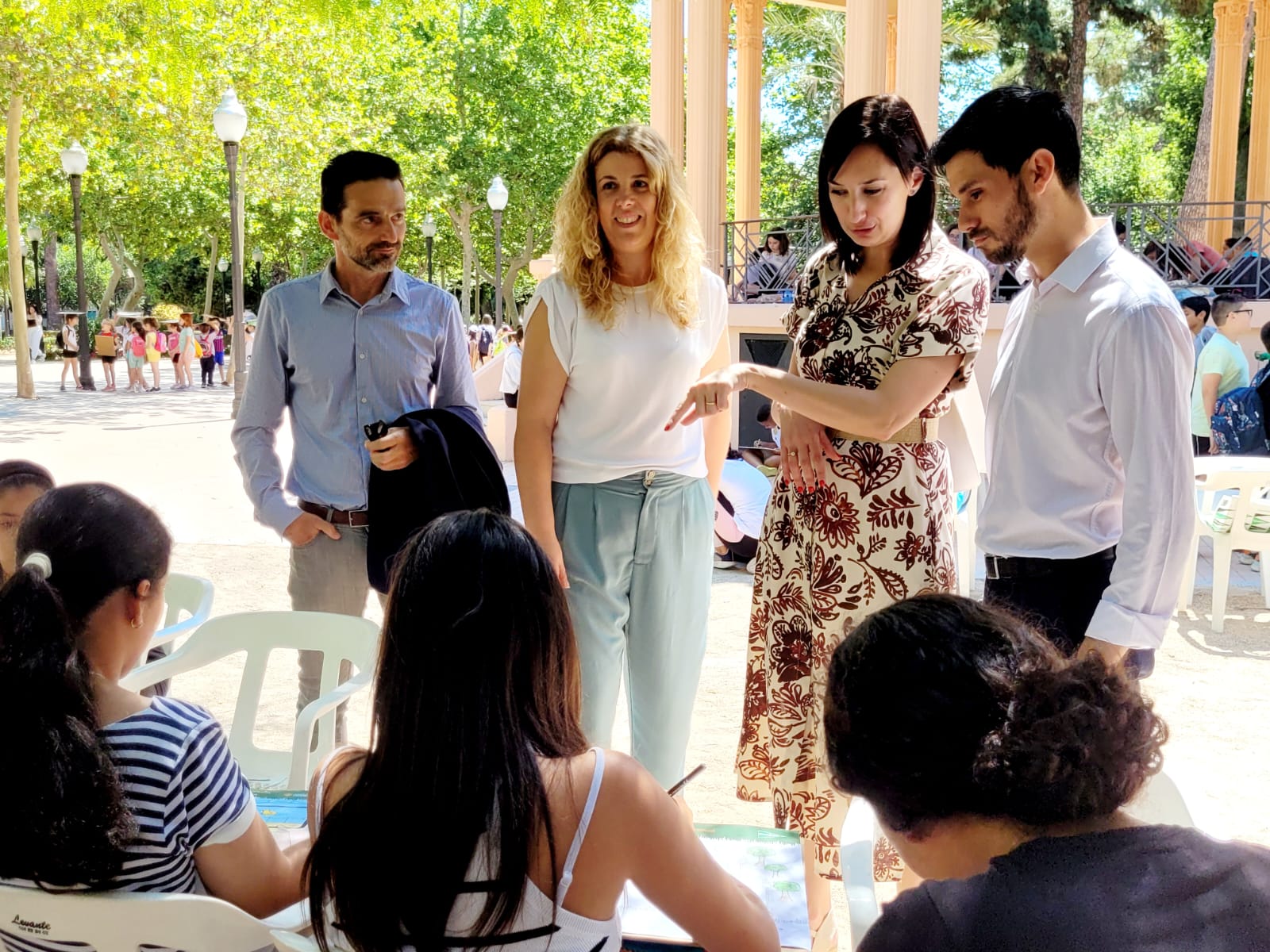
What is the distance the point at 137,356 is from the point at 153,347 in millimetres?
398

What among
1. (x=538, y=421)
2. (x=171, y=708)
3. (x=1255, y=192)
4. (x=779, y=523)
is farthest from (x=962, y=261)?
(x=1255, y=192)

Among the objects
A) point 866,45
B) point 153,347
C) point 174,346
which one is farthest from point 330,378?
point 174,346

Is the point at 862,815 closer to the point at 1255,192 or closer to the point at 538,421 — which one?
the point at 538,421

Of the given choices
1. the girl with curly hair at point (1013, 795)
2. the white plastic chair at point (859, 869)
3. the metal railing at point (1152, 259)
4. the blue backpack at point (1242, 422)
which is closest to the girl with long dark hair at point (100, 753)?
the white plastic chair at point (859, 869)

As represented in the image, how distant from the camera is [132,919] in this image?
5.21 ft

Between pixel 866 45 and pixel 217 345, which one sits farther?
pixel 217 345

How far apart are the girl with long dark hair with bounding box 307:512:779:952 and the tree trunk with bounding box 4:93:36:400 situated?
19948mm

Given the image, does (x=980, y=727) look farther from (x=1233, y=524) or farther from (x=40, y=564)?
(x=1233, y=524)

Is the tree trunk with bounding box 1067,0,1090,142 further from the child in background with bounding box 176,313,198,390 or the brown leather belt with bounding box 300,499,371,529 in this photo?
the brown leather belt with bounding box 300,499,371,529

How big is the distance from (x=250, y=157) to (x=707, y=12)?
14.8m

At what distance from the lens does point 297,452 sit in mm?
3430

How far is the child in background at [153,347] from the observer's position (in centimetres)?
2428

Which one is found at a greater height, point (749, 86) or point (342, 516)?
point (749, 86)

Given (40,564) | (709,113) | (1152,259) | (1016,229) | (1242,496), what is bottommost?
(1242,496)
